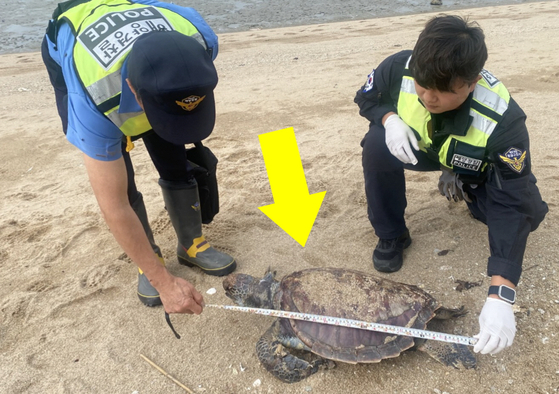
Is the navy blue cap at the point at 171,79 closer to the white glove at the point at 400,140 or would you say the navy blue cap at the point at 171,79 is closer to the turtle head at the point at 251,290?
the turtle head at the point at 251,290

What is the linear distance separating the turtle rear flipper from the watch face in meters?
0.32

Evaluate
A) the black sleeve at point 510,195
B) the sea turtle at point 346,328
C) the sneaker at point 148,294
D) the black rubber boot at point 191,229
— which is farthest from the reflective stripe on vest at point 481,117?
the sneaker at point 148,294

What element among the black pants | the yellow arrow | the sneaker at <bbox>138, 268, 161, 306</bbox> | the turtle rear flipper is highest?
the black pants

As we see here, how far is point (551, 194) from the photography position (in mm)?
3010

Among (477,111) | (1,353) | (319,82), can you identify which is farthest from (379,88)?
(319,82)

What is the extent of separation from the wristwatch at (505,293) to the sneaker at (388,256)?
76 centimetres

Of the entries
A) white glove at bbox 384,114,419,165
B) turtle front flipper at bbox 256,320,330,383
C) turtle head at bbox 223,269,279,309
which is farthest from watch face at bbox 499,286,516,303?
turtle head at bbox 223,269,279,309

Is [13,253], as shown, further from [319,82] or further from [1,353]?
[319,82]

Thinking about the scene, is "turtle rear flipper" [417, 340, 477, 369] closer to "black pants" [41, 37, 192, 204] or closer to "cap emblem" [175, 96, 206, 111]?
"cap emblem" [175, 96, 206, 111]

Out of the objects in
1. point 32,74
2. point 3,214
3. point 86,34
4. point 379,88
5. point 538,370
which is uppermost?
point 86,34

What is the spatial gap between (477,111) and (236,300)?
158 centimetres

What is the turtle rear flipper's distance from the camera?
74.5 inches

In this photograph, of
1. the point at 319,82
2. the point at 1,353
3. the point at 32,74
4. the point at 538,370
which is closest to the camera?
the point at 538,370

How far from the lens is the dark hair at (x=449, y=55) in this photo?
1.72 m
